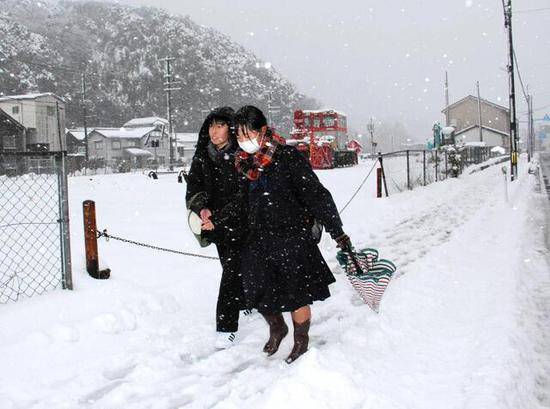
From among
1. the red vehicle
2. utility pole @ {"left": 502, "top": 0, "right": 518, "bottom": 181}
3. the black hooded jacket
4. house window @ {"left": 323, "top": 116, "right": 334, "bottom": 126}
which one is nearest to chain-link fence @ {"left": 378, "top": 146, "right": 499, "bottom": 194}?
utility pole @ {"left": 502, "top": 0, "right": 518, "bottom": 181}

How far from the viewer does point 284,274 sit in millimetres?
3719

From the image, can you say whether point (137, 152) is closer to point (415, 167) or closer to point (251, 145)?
point (415, 167)

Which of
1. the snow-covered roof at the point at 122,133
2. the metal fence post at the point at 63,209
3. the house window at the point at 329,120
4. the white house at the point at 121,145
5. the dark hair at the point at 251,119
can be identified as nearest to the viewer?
the dark hair at the point at 251,119

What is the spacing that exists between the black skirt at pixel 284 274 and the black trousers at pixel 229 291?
471mm

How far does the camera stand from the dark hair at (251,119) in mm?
3654

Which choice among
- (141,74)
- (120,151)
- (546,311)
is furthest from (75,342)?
(141,74)

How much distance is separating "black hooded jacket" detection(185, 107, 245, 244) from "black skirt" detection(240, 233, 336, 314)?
0.34m

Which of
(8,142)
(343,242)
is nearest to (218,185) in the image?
(343,242)

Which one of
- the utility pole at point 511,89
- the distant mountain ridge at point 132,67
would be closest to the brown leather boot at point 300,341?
the utility pole at point 511,89

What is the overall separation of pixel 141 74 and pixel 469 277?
4935 inches

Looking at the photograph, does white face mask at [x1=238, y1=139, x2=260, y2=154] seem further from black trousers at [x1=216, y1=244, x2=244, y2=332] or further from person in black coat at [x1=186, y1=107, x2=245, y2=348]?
black trousers at [x1=216, y1=244, x2=244, y2=332]

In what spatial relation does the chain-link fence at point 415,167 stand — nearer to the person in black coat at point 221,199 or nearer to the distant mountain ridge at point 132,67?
the person in black coat at point 221,199

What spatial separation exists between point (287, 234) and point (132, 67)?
442 feet

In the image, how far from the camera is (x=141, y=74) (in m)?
122
